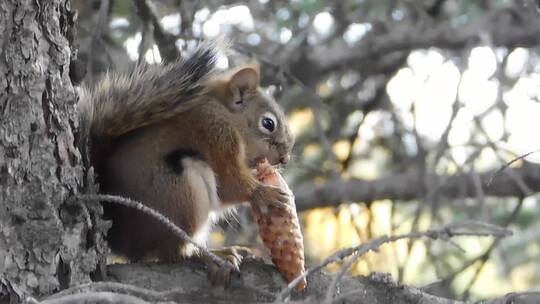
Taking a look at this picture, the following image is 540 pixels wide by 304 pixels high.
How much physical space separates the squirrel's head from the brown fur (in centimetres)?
1

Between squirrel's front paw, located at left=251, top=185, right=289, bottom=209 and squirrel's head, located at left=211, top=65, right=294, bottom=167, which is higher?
squirrel's head, located at left=211, top=65, right=294, bottom=167

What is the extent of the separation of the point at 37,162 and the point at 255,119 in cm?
79

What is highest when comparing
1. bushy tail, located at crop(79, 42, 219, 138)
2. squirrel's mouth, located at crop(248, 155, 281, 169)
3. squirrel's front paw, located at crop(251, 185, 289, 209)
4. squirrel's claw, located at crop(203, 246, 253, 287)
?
bushy tail, located at crop(79, 42, 219, 138)

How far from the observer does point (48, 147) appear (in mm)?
1653

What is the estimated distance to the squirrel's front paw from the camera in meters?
2.02

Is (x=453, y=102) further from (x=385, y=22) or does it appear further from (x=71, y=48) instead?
(x=71, y=48)

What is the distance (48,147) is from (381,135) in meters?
2.06

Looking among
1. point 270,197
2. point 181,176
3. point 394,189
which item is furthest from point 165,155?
point 394,189

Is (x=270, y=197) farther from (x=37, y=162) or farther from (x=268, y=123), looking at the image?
(x=37, y=162)

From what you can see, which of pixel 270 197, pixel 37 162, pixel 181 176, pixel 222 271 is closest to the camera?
A: pixel 37 162

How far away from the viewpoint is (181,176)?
1914 mm

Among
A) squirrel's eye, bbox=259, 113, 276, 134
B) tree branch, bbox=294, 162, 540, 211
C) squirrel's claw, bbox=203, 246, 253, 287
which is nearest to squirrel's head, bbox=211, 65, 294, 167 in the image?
squirrel's eye, bbox=259, 113, 276, 134

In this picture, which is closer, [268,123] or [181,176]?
[181,176]

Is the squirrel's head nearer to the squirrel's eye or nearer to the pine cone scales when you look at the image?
the squirrel's eye
